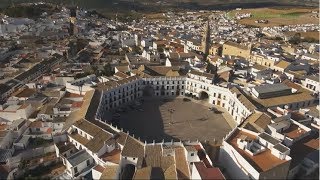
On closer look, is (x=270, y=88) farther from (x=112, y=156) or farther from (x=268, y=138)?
(x=112, y=156)

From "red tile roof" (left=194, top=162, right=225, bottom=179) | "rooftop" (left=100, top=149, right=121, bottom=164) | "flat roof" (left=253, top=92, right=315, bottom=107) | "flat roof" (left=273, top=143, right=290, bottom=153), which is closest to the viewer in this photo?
"red tile roof" (left=194, top=162, right=225, bottom=179)

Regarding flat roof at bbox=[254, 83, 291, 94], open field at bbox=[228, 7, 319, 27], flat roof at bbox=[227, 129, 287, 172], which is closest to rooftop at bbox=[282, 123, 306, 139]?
flat roof at bbox=[227, 129, 287, 172]

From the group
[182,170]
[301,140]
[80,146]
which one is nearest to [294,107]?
[301,140]

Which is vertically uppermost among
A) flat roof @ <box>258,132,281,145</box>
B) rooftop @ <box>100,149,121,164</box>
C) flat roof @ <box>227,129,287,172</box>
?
flat roof @ <box>258,132,281,145</box>

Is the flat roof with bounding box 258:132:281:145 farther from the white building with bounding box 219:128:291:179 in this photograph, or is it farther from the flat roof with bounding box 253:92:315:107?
the flat roof with bounding box 253:92:315:107

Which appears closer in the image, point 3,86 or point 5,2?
point 3,86

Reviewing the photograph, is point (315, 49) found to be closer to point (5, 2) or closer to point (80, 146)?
point (80, 146)
